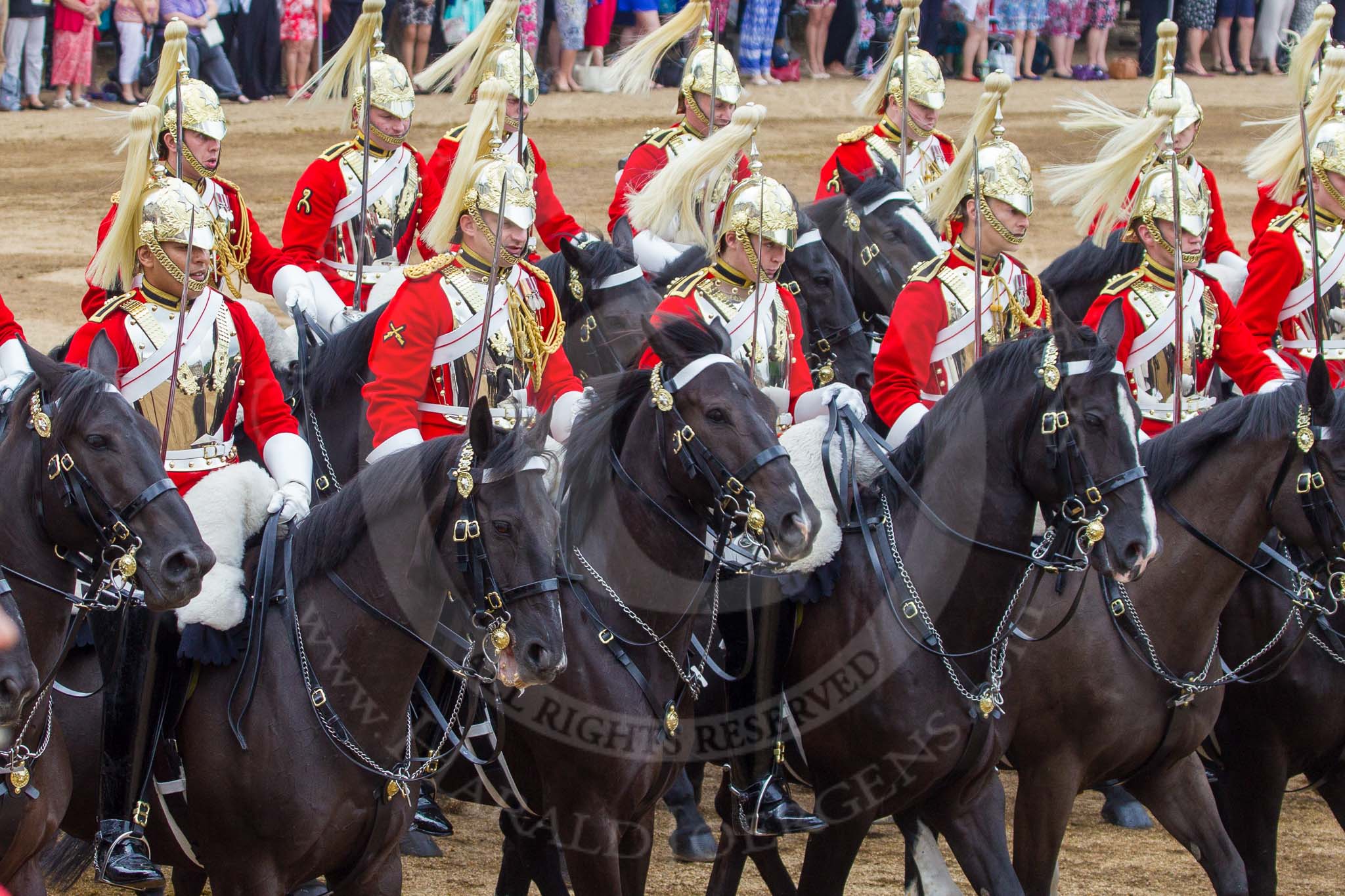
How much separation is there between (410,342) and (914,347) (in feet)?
5.39

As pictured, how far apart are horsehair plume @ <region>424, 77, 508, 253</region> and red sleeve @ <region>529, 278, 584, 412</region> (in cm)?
40

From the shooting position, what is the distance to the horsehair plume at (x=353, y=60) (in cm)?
865

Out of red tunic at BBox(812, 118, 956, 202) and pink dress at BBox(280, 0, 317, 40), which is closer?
red tunic at BBox(812, 118, 956, 202)

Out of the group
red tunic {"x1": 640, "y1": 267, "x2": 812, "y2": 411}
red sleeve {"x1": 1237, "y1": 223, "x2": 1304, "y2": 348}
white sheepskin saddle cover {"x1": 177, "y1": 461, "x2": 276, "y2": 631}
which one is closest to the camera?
white sheepskin saddle cover {"x1": 177, "y1": 461, "x2": 276, "y2": 631}

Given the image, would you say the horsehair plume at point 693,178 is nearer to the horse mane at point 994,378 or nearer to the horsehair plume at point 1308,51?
the horse mane at point 994,378

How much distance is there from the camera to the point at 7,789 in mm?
4984

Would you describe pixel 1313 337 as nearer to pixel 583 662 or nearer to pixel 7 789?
pixel 583 662

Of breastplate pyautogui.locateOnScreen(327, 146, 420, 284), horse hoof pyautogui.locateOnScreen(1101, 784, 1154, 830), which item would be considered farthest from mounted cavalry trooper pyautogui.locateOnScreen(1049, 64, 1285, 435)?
breastplate pyautogui.locateOnScreen(327, 146, 420, 284)

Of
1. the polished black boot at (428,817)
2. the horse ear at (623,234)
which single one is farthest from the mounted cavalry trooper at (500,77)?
the polished black boot at (428,817)

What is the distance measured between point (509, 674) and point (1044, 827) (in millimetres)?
2114

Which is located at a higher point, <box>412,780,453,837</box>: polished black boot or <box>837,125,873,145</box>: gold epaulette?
<box>837,125,873,145</box>: gold epaulette

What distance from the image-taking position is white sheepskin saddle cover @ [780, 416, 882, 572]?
6074 mm

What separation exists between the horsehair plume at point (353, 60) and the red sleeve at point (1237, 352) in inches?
141

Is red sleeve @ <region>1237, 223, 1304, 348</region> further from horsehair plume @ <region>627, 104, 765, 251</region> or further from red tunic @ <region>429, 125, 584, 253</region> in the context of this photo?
red tunic @ <region>429, 125, 584, 253</region>
